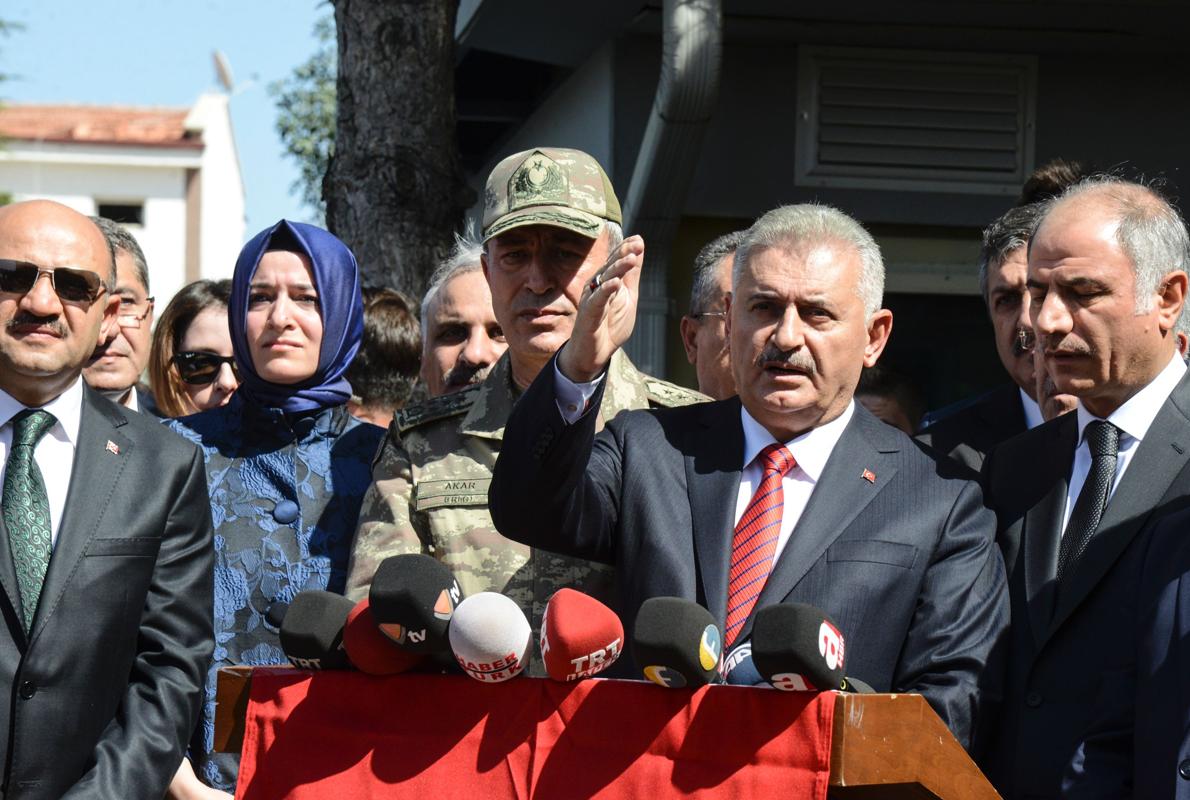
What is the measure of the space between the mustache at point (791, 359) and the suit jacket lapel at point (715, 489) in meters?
0.19

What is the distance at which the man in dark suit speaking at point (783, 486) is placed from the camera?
10.3 feet

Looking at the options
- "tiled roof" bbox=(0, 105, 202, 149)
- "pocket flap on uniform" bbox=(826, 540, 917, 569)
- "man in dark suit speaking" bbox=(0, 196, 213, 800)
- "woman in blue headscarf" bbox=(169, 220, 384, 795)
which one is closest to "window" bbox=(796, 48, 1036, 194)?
"woman in blue headscarf" bbox=(169, 220, 384, 795)

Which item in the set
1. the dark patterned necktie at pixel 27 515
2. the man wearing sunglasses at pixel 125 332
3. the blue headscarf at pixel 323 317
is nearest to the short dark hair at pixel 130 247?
the man wearing sunglasses at pixel 125 332

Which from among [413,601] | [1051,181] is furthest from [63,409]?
[1051,181]

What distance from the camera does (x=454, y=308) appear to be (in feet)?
16.5

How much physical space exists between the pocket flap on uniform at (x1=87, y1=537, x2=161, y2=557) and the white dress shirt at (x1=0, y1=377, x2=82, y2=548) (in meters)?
0.09

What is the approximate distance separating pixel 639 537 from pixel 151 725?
1.18 m

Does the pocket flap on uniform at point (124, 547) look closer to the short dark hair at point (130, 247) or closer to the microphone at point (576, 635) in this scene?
the microphone at point (576, 635)

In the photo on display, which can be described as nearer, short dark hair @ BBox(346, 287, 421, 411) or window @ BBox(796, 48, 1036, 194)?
short dark hair @ BBox(346, 287, 421, 411)

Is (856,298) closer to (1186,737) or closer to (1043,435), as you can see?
(1043,435)

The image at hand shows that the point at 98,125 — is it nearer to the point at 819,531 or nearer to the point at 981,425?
the point at 981,425

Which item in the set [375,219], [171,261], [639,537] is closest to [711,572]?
[639,537]

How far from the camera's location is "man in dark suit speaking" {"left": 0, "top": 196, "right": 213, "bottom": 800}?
3.48 metres

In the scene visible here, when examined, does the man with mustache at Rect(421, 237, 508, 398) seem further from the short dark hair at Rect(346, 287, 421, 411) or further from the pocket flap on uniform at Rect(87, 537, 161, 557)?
the pocket flap on uniform at Rect(87, 537, 161, 557)
